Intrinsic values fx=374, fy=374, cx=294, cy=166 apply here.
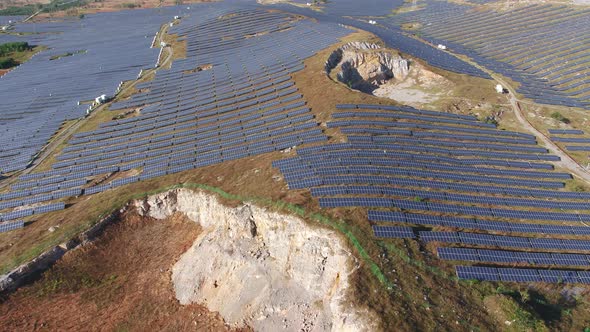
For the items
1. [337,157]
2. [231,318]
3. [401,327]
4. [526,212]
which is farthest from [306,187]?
[526,212]

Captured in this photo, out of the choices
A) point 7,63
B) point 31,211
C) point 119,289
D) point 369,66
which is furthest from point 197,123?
point 7,63

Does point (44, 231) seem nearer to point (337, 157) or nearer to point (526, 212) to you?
point (337, 157)

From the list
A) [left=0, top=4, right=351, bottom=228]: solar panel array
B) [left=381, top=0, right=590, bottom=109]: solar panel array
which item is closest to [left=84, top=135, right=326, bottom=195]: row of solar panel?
[left=0, top=4, right=351, bottom=228]: solar panel array

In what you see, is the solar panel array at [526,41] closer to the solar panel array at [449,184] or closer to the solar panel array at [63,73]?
the solar panel array at [449,184]

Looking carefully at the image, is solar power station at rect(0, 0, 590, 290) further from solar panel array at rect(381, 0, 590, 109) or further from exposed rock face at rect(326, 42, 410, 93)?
exposed rock face at rect(326, 42, 410, 93)

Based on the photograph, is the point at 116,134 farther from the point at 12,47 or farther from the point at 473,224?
the point at 12,47

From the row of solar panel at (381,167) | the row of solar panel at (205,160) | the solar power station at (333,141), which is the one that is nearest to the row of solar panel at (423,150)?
the solar power station at (333,141)
